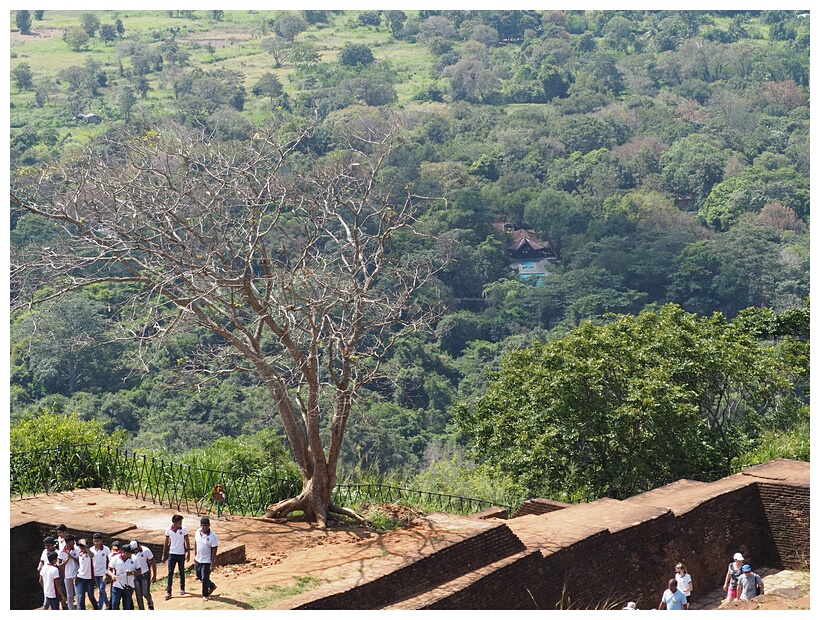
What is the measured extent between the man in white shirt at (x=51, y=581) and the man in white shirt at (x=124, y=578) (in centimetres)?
61

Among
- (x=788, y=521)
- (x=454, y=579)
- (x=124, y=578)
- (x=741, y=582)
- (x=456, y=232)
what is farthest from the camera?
(x=456, y=232)

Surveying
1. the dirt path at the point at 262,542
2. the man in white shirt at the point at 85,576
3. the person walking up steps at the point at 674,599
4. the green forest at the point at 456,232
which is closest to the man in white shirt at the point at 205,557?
the dirt path at the point at 262,542

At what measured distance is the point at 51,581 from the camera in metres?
9.44

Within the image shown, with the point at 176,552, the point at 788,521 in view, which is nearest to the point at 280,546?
the point at 176,552

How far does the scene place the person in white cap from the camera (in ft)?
37.5

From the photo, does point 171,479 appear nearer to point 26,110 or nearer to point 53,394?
point 53,394

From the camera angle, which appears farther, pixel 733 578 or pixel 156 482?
pixel 156 482

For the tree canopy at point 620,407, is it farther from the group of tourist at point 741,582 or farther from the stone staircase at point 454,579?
the stone staircase at point 454,579

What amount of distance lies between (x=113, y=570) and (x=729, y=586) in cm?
640

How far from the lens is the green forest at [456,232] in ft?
45.2

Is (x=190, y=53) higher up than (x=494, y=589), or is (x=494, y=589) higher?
(x=190, y=53)

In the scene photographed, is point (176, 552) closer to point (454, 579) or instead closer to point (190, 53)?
point (454, 579)

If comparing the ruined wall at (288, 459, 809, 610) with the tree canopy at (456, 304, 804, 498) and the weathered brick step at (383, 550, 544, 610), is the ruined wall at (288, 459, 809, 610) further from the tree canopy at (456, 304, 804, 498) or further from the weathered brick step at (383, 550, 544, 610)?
the tree canopy at (456, 304, 804, 498)

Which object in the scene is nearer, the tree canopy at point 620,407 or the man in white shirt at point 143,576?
the man in white shirt at point 143,576
